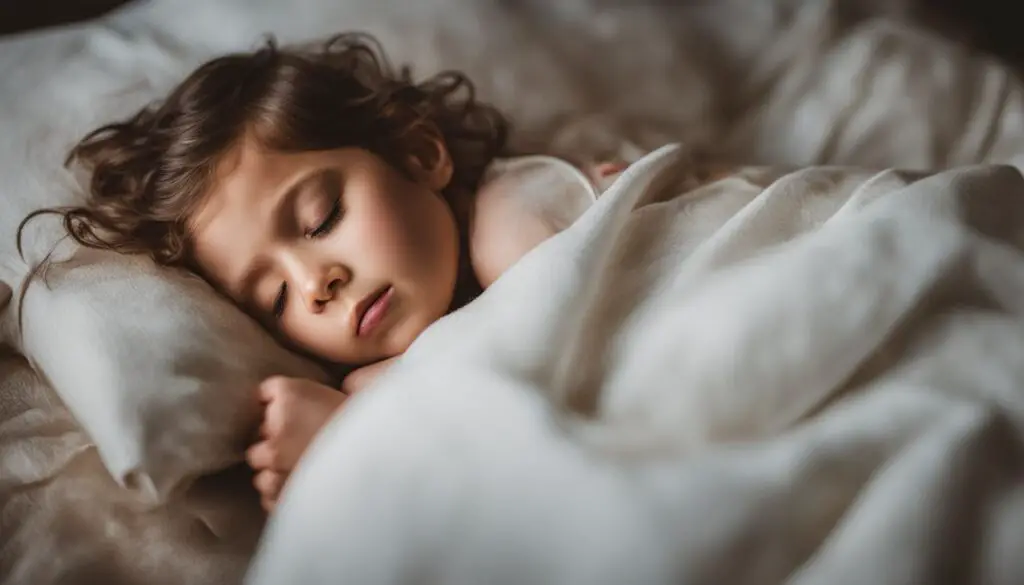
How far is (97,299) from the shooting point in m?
Answer: 0.65

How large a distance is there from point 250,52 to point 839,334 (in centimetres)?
66

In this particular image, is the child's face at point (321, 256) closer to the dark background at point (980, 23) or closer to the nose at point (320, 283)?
the nose at point (320, 283)

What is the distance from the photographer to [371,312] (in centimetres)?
71

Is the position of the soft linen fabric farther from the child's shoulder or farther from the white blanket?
the child's shoulder

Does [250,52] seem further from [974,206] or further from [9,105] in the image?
[974,206]

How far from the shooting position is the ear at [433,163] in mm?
866

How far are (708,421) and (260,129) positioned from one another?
0.48 meters

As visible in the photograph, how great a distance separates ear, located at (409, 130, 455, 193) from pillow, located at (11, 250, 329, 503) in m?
0.24

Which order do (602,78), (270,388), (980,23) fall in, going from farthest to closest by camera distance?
(980,23) → (602,78) → (270,388)

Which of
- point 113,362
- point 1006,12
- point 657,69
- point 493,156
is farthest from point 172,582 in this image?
point 1006,12

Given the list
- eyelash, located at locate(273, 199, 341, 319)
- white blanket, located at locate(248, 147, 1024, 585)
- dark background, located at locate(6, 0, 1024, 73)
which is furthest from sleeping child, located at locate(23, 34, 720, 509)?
dark background, located at locate(6, 0, 1024, 73)

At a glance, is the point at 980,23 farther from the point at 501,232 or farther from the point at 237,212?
the point at 237,212

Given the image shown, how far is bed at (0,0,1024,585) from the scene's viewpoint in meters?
0.78

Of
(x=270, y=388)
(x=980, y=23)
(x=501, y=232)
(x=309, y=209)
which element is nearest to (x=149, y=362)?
(x=270, y=388)
